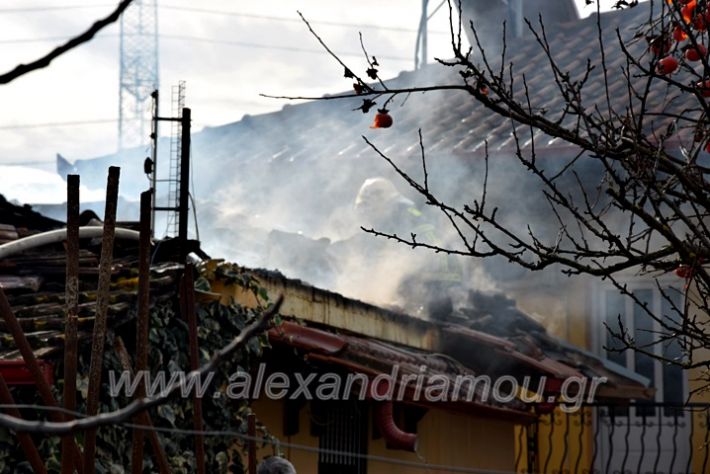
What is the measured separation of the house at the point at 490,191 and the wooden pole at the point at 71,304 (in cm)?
830

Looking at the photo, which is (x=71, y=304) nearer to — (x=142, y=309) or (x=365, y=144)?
(x=142, y=309)

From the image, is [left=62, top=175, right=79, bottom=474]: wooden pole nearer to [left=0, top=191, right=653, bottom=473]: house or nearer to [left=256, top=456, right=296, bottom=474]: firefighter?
[left=0, top=191, right=653, bottom=473]: house

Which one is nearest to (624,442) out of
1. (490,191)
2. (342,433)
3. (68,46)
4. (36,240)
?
(490,191)

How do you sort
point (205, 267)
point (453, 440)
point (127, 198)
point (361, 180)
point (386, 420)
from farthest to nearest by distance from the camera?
point (127, 198) → point (361, 180) → point (453, 440) → point (386, 420) → point (205, 267)

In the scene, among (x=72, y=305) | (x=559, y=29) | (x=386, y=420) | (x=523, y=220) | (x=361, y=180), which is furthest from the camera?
(x=559, y=29)

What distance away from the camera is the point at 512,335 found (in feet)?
42.1

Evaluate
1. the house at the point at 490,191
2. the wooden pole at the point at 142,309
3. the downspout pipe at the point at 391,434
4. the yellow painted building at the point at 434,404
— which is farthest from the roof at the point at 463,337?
the wooden pole at the point at 142,309

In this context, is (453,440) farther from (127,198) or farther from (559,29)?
(559,29)

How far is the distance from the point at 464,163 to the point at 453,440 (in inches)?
165

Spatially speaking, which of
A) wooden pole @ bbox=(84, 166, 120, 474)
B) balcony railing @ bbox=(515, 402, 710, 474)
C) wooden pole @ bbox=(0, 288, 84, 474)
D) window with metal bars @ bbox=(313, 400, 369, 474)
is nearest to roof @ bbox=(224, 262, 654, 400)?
window with metal bars @ bbox=(313, 400, 369, 474)

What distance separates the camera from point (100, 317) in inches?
169

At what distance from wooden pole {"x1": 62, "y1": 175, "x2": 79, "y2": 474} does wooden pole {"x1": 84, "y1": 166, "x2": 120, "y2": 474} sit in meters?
0.07

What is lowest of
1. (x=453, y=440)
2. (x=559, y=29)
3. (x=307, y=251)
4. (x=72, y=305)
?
(x=453, y=440)

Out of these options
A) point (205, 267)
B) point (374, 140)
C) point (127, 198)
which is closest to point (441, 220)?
point (374, 140)
